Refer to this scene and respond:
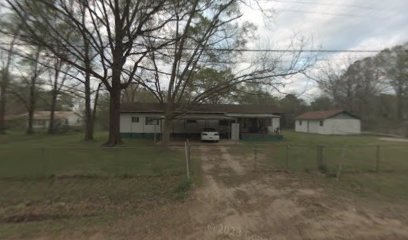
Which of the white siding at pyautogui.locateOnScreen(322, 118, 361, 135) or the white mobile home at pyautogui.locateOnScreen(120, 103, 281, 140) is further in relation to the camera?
the white siding at pyautogui.locateOnScreen(322, 118, 361, 135)

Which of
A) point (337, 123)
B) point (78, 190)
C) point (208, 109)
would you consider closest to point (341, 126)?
point (337, 123)

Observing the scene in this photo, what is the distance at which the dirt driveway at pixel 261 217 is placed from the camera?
890 centimetres

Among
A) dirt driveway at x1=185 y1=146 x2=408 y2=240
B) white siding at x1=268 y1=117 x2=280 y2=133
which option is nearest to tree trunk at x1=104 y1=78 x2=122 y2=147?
dirt driveway at x1=185 y1=146 x2=408 y2=240

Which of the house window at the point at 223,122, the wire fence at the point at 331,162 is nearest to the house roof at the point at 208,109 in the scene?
the house window at the point at 223,122

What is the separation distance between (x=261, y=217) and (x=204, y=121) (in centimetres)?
2881

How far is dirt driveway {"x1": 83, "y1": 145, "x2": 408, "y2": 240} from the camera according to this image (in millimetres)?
8898

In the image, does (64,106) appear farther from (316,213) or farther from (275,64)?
(316,213)

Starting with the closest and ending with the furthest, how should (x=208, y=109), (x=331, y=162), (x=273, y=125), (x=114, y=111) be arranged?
(x=331, y=162), (x=114, y=111), (x=208, y=109), (x=273, y=125)

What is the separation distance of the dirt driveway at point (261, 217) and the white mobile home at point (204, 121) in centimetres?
2198

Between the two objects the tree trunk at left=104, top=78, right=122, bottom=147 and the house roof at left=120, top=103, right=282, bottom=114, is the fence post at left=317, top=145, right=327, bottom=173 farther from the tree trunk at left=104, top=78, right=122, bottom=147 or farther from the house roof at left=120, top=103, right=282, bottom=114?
the house roof at left=120, top=103, right=282, bottom=114

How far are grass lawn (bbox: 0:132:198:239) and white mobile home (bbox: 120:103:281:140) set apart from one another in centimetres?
1664

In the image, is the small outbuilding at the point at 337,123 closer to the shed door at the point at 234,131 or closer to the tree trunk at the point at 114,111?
the shed door at the point at 234,131

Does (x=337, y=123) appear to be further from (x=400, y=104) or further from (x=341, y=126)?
(x=400, y=104)

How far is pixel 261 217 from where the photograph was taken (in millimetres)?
10281
